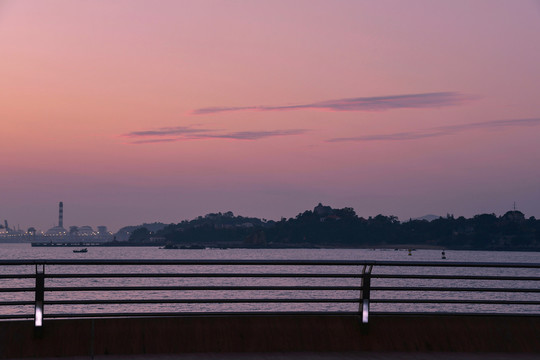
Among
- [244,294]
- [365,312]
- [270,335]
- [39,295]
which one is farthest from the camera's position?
[244,294]

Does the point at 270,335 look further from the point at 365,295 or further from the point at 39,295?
the point at 39,295

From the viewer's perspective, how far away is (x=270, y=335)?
1098cm

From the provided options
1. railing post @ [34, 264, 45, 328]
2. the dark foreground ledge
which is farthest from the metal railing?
the dark foreground ledge

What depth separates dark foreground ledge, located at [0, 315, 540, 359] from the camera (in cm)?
1030

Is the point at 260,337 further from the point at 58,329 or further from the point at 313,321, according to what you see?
the point at 58,329

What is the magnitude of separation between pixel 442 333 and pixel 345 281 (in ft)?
444

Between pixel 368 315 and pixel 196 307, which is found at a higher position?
pixel 368 315

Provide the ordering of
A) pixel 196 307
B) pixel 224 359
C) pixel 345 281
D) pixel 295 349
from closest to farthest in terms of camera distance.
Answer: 1. pixel 224 359
2. pixel 295 349
3. pixel 196 307
4. pixel 345 281

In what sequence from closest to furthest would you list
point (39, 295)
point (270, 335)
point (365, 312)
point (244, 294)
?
point (39, 295)
point (270, 335)
point (365, 312)
point (244, 294)

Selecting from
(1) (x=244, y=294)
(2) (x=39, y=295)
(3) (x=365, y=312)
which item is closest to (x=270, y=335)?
(3) (x=365, y=312)

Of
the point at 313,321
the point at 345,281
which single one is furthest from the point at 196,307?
the point at 313,321

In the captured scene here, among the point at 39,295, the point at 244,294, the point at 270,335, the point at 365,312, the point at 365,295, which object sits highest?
the point at 39,295

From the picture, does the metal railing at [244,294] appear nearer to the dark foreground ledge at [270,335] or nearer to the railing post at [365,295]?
the railing post at [365,295]

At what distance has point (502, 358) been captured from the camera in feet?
34.8
